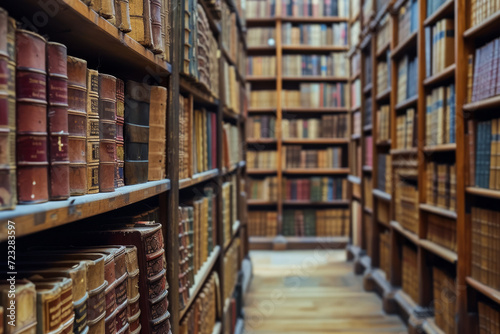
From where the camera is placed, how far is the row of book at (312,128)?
4.93 metres

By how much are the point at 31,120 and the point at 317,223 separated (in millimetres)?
4599

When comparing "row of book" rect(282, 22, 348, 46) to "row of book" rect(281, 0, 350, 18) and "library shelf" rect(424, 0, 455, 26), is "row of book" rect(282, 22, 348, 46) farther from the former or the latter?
"library shelf" rect(424, 0, 455, 26)

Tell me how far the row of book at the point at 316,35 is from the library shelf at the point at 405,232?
8.89 ft

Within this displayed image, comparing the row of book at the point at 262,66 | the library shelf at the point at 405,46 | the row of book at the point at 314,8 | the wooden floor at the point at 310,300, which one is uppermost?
the row of book at the point at 314,8

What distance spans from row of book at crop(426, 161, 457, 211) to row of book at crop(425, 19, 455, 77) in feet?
1.68

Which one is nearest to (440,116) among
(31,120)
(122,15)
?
(122,15)

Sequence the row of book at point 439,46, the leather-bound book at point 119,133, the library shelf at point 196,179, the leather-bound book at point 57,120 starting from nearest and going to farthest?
the leather-bound book at point 57,120 < the leather-bound book at point 119,133 < the library shelf at point 196,179 < the row of book at point 439,46

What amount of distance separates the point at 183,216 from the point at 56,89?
A: 0.84m

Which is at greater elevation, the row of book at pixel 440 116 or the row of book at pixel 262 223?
the row of book at pixel 440 116

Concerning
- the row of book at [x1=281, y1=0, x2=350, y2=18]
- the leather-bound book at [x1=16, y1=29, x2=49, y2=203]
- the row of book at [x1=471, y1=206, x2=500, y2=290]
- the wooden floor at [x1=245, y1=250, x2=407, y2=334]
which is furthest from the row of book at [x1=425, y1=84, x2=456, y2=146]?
the row of book at [x1=281, y1=0, x2=350, y2=18]

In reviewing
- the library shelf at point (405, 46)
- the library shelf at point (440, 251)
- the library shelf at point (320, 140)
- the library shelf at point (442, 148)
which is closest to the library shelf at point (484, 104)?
the library shelf at point (442, 148)

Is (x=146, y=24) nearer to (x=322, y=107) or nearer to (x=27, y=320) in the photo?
(x=27, y=320)

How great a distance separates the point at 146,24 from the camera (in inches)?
37.6

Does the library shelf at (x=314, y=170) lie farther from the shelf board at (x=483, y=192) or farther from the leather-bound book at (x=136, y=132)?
the leather-bound book at (x=136, y=132)
